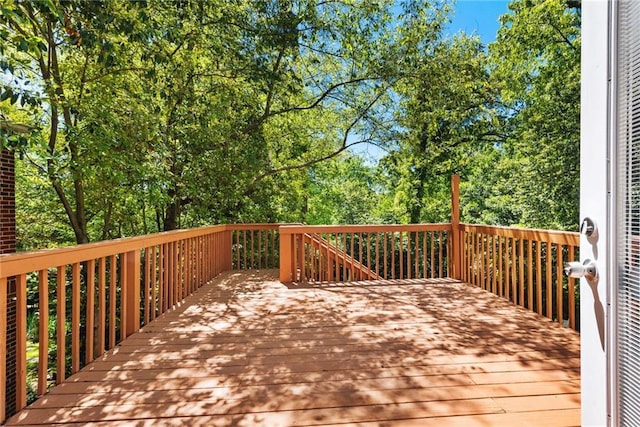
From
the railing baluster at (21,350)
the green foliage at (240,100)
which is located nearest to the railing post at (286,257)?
the green foliage at (240,100)

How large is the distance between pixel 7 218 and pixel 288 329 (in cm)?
491

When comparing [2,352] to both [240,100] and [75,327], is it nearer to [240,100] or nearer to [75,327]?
[75,327]

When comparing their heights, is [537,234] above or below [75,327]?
above

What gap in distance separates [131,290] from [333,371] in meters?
1.90

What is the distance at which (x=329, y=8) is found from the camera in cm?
611

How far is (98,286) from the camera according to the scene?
257 cm

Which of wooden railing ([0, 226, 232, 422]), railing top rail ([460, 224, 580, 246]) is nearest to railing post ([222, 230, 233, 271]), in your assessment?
wooden railing ([0, 226, 232, 422])

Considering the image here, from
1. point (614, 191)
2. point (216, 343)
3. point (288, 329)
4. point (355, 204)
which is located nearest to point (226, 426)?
point (216, 343)

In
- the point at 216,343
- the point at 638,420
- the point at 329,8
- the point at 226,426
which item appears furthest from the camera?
the point at 329,8

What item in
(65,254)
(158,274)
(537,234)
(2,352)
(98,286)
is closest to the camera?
(2,352)

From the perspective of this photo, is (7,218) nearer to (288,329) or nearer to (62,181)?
(62,181)

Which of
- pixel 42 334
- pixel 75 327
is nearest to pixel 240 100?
pixel 75 327

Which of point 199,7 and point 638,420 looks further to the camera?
point 199,7

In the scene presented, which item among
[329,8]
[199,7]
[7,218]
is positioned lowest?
[7,218]
